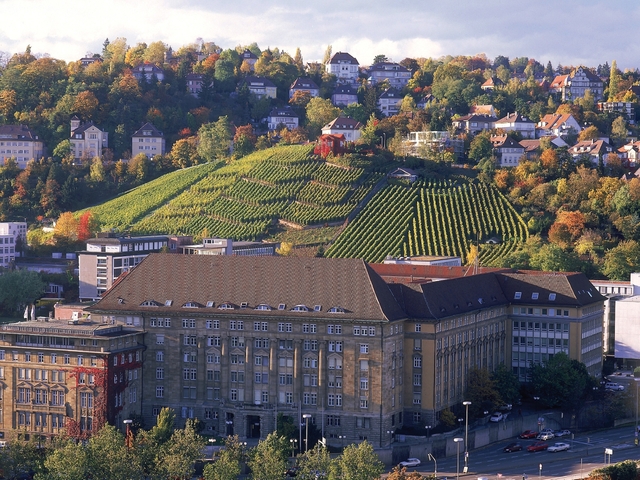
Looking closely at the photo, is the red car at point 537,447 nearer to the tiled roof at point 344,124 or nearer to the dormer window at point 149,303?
the dormer window at point 149,303

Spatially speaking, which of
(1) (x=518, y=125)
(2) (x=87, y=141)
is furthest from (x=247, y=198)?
(1) (x=518, y=125)

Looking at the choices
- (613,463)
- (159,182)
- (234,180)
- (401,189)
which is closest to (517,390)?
(613,463)

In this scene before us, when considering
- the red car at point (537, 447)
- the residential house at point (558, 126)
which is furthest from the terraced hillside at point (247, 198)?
the red car at point (537, 447)

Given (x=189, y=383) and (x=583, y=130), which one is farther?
(x=583, y=130)

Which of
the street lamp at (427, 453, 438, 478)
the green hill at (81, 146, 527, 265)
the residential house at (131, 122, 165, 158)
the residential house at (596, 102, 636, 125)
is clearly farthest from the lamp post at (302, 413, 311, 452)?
the residential house at (596, 102, 636, 125)

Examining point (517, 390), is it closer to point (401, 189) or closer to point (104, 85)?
point (401, 189)
